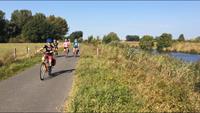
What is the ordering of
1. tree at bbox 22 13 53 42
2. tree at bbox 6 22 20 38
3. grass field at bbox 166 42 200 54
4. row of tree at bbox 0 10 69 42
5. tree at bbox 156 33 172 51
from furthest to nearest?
tree at bbox 6 22 20 38
tree at bbox 22 13 53 42
row of tree at bbox 0 10 69 42
grass field at bbox 166 42 200 54
tree at bbox 156 33 172 51

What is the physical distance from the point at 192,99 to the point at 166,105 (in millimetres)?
2350

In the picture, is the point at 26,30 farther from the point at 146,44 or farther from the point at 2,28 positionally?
the point at 146,44

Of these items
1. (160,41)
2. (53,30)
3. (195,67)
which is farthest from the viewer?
(53,30)

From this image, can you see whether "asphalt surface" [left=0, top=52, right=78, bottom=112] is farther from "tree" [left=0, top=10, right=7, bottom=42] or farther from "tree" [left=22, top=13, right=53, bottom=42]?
"tree" [left=22, top=13, right=53, bottom=42]

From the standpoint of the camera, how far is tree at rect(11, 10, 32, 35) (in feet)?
417

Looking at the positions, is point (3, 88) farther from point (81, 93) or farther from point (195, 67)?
point (195, 67)

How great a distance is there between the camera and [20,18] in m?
132

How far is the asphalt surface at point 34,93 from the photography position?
10797mm

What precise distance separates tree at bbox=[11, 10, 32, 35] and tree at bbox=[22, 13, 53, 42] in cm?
655

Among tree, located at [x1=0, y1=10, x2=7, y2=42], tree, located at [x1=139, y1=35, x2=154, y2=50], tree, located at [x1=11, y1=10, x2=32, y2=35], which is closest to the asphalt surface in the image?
tree, located at [x1=139, y1=35, x2=154, y2=50]

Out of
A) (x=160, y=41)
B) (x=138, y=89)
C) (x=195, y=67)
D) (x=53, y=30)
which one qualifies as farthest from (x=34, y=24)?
(x=138, y=89)

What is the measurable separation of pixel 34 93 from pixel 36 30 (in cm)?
10496

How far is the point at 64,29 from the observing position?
143 metres

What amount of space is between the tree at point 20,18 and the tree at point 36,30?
6552 millimetres
